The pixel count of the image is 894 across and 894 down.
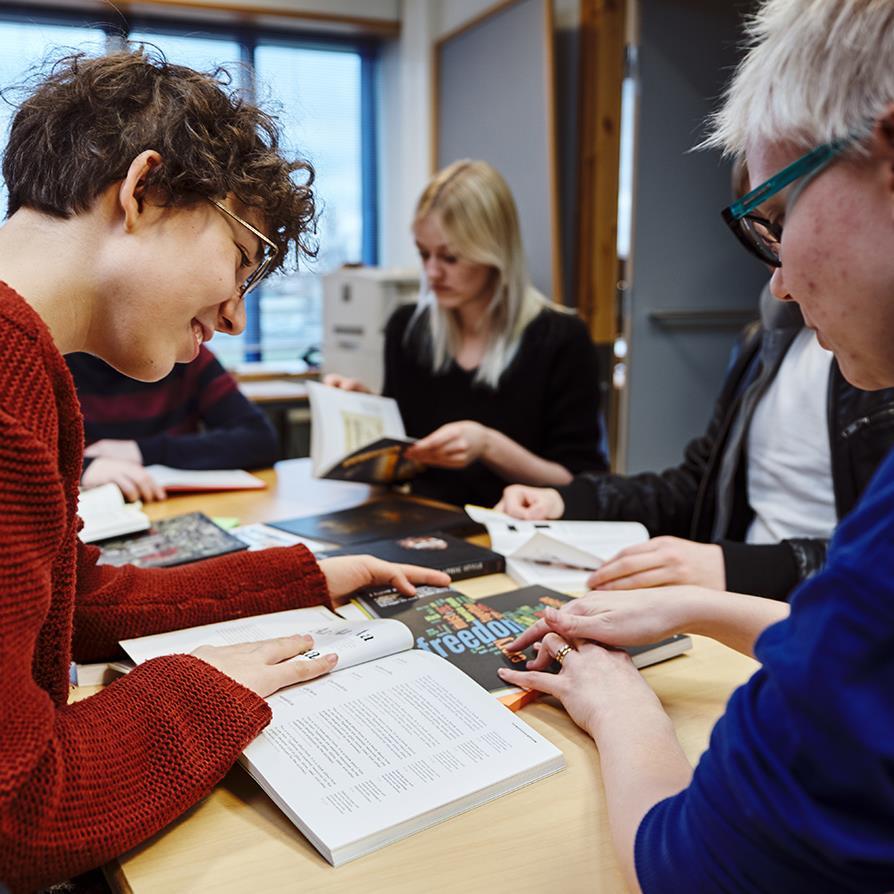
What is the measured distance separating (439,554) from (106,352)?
63 centimetres

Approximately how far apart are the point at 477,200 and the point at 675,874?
1882mm

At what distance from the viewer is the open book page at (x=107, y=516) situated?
1.44 m

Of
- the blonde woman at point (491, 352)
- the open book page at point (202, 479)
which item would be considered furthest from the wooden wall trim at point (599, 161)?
the open book page at point (202, 479)

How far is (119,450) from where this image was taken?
204 centimetres

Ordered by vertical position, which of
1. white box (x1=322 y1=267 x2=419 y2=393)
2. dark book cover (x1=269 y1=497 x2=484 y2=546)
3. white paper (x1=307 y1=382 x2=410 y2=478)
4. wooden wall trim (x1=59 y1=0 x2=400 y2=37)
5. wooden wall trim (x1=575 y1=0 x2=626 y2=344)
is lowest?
dark book cover (x1=269 y1=497 x2=484 y2=546)

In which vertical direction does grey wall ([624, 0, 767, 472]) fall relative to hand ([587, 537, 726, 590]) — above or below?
above

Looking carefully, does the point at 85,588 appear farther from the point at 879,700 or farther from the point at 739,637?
the point at 879,700

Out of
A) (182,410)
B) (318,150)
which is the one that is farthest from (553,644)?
(318,150)

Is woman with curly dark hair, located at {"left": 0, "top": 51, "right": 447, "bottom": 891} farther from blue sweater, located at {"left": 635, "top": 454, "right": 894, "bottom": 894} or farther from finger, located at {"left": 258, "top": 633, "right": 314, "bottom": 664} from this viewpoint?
blue sweater, located at {"left": 635, "top": 454, "right": 894, "bottom": 894}

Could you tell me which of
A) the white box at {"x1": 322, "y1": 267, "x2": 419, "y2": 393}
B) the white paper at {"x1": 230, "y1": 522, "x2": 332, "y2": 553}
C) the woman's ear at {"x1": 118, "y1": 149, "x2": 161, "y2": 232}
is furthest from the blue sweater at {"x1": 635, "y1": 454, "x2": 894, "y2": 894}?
the white box at {"x1": 322, "y1": 267, "x2": 419, "y2": 393}

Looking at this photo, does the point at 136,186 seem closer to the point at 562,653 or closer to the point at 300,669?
the point at 300,669

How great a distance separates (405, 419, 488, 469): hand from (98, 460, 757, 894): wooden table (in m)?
1.03

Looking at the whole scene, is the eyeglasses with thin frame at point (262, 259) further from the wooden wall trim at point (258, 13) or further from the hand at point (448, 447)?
the wooden wall trim at point (258, 13)

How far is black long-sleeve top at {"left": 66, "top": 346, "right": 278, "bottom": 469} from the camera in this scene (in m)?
2.16
